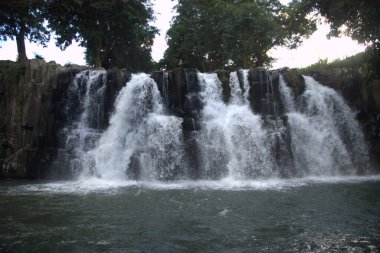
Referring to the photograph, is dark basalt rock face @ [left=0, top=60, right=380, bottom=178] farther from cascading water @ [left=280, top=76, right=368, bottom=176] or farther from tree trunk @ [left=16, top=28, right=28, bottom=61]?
tree trunk @ [left=16, top=28, right=28, bottom=61]

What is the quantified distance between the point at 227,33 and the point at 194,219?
20035 mm

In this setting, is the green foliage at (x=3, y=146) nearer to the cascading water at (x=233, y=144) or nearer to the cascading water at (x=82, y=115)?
the cascading water at (x=82, y=115)

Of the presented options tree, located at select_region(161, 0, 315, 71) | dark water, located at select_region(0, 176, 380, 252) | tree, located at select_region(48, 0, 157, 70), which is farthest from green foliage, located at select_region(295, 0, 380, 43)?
tree, located at select_region(48, 0, 157, 70)

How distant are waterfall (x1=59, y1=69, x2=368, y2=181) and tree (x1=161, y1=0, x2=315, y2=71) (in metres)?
6.93

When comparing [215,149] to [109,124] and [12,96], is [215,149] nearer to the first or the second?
[109,124]

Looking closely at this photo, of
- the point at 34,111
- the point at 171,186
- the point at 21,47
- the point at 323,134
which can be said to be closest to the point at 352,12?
the point at 171,186

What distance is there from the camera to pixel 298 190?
11523mm

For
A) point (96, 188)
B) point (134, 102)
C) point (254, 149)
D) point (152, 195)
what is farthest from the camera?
point (134, 102)

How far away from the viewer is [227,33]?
2602 centimetres

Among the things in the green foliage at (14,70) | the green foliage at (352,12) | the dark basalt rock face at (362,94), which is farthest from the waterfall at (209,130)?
the green foliage at (352,12)

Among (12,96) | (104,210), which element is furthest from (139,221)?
(12,96)

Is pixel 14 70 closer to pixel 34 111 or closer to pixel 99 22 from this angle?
pixel 34 111

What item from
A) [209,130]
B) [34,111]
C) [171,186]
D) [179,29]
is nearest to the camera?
[171,186]

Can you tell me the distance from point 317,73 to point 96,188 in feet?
41.0
